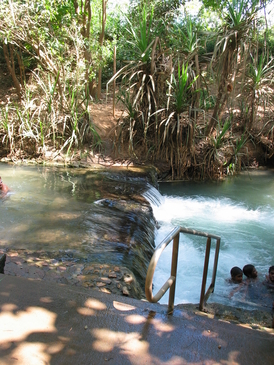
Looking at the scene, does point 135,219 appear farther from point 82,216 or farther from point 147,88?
point 147,88

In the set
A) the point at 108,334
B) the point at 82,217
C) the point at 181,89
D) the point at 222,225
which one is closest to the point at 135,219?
the point at 82,217

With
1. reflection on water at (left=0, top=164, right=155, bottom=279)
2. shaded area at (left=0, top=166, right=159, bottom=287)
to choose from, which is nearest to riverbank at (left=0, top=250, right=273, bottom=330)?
shaded area at (left=0, top=166, right=159, bottom=287)

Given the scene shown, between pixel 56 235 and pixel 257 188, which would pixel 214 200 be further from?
pixel 56 235

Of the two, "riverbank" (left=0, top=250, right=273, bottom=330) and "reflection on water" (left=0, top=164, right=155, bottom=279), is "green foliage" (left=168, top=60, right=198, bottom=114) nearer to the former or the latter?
"reflection on water" (left=0, top=164, right=155, bottom=279)

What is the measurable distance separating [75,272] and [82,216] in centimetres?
188

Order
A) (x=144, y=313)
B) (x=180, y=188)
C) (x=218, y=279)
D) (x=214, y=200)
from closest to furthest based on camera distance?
(x=144, y=313), (x=218, y=279), (x=214, y=200), (x=180, y=188)

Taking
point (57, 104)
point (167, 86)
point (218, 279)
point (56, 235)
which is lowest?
point (218, 279)

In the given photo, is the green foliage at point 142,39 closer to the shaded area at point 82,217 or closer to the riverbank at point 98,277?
the shaded area at point 82,217

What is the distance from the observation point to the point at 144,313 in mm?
2322

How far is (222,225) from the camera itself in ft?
21.4

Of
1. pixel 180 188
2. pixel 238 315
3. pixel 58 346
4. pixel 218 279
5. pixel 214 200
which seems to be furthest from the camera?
pixel 180 188

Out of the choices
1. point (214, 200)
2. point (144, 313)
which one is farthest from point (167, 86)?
point (144, 313)

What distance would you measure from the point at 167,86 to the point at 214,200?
11.4 feet

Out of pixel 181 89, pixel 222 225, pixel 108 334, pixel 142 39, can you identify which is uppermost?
pixel 142 39
